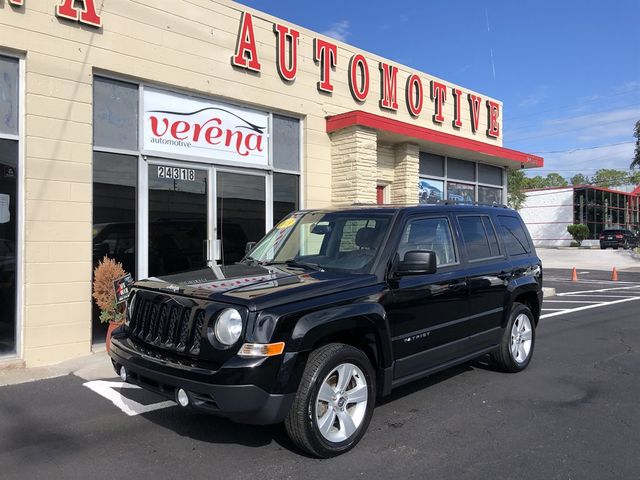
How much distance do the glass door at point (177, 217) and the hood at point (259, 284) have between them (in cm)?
374

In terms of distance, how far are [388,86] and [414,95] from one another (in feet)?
3.10

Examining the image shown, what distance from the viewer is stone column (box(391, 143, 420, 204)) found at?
12023 millimetres

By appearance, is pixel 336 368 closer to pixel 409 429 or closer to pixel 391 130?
pixel 409 429

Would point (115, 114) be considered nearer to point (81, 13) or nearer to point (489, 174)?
point (81, 13)

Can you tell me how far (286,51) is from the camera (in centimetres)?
977

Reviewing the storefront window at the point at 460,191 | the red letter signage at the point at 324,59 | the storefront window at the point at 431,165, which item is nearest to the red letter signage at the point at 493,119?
the storefront window at the point at 460,191

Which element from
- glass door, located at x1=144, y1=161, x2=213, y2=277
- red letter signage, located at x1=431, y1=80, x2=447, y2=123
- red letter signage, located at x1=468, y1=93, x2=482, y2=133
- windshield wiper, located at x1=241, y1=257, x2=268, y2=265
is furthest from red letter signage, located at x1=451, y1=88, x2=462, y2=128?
windshield wiper, located at x1=241, y1=257, x2=268, y2=265

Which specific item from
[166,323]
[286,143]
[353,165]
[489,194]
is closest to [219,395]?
[166,323]

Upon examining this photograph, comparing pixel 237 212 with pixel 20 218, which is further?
pixel 237 212

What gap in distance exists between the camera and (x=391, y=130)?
10.8m

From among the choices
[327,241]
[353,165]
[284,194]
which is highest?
[353,165]

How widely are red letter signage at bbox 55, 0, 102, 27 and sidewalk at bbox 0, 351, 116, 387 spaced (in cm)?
441

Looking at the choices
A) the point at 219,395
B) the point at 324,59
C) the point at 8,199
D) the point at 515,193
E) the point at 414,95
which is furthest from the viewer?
the point at 515,193

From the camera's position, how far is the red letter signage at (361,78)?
11.0 m
